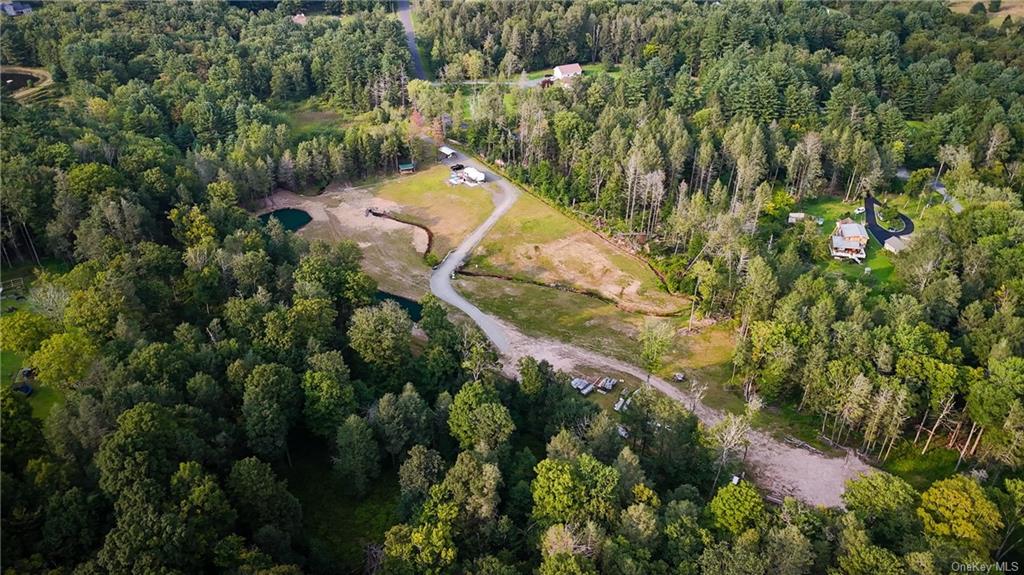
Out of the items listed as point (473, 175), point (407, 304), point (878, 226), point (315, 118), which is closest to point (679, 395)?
point (407, 304)

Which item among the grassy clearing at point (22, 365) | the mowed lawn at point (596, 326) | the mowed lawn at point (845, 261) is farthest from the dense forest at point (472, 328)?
the mowed lawn at point (596, 326)

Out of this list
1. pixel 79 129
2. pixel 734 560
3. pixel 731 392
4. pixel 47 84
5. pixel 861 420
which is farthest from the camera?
pixel 47 84

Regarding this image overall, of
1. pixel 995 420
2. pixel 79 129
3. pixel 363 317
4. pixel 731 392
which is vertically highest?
pixel 79 129

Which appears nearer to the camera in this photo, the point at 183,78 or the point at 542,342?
the point at 542,342

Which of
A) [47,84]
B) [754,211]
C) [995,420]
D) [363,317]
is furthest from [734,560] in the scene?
[47,84]

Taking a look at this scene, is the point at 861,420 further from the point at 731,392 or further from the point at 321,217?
the point at 321,217

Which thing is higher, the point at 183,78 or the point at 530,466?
the point at 183,78

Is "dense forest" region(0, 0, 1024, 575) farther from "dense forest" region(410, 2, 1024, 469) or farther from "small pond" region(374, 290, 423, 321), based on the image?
"small pond" region(374, 290, 423, 321)
